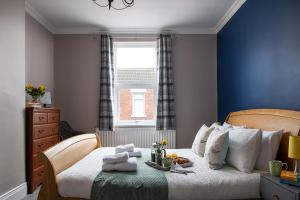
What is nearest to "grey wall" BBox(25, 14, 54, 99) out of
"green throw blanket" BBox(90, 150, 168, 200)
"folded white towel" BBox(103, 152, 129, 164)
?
"folded white towel" BBox(103, 152, 129, 164)

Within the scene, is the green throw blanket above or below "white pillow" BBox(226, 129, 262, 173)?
below

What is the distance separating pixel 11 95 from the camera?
2865mm

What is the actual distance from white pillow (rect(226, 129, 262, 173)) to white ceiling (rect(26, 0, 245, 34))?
219cm

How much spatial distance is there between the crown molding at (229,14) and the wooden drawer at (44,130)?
137 inches

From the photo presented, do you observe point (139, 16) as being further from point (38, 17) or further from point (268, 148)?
point (268, 148)

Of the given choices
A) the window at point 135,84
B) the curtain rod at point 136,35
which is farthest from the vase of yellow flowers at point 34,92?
the curtain rod at point 136,35

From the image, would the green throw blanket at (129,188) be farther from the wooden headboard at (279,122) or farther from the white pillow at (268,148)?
the wooden headboard at (279,122)

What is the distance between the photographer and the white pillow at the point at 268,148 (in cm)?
225

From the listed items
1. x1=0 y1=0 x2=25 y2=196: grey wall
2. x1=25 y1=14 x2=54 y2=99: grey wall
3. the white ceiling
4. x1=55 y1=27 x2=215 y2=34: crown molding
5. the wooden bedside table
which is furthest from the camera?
Answer: x1=55 y1=27 x2=215 y2=34: crown molding

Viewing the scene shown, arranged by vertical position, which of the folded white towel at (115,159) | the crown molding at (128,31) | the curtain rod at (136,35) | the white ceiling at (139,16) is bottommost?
the folded white towel at (115,159)

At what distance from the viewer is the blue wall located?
2.37 m

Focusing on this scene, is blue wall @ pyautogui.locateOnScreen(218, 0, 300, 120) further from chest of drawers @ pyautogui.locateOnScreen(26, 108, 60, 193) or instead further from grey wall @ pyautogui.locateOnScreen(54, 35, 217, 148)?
chest of drawers @ pyautogui.locateOnScreen(26, 108, 60, 193)

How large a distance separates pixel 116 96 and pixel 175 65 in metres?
1.38

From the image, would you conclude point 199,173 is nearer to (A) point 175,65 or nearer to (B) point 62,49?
(A) point 175,65
